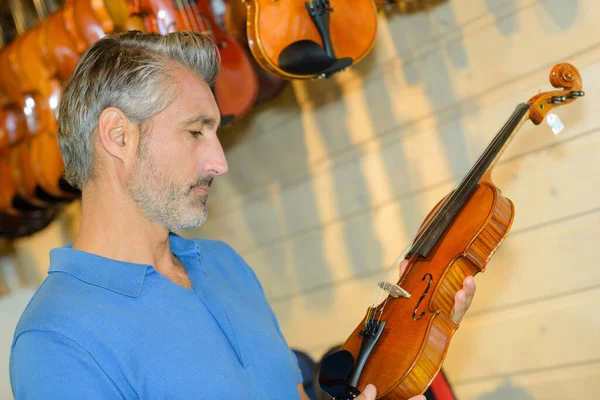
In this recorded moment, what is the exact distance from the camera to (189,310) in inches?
54.1

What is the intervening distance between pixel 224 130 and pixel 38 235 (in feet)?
4.08

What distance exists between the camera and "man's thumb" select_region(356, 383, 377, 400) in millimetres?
1209

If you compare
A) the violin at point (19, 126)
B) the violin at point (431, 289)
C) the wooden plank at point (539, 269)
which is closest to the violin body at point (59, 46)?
the violin at point (19, 126)

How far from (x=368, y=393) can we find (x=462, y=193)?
0.47 metres

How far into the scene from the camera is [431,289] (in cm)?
137

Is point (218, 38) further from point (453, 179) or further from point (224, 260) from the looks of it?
point (453, 179)

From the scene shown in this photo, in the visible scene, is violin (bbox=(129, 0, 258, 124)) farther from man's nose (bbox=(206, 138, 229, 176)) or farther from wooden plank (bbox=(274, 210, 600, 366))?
wooden plank (bbox=(274, 210, 600, 366))

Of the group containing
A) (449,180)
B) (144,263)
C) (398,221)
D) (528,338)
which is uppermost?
(144,263)

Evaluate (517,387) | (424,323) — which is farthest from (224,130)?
(424,323)

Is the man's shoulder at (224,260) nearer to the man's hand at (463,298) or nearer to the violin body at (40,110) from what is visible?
the man's hand at (463,298)

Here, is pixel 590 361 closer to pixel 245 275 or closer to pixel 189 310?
pixel 245 275

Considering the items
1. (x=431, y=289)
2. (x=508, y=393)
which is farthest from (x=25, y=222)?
(x=431, y=289)

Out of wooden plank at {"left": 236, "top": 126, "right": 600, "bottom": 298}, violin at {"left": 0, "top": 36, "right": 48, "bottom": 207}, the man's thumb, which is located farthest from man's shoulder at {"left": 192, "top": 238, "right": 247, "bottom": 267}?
violin at {"left": 0, "top": 36, "right": 48, "bottom": 207}

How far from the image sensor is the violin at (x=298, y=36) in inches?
65.2
